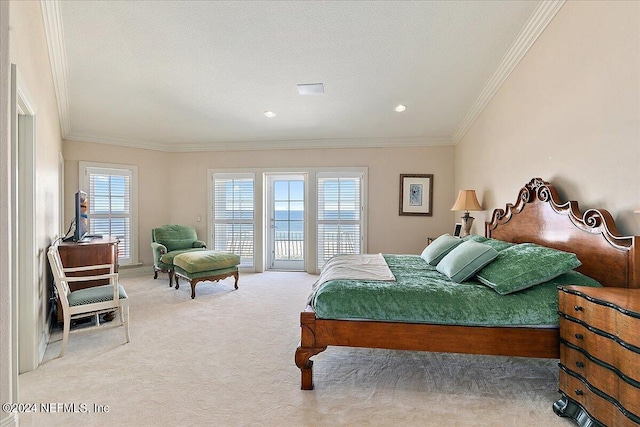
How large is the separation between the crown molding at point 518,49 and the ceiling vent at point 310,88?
76.4 inches

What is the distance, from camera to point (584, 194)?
213 cm

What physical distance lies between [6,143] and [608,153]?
10.9 feet

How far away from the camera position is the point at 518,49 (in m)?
2.80

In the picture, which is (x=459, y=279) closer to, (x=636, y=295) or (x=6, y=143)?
(x=636, y=295)

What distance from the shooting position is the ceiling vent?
Answer: 3.62m

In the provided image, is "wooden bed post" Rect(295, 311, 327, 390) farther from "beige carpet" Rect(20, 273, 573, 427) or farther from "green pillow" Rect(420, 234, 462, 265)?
"green pillow" Rect(420, 234, 462, 265)

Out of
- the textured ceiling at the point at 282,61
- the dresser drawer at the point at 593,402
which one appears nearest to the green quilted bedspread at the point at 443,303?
the dresser drawer at the point at 593,402

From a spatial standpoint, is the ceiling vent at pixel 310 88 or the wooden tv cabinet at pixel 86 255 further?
the ceiling vent at pixel 310 88

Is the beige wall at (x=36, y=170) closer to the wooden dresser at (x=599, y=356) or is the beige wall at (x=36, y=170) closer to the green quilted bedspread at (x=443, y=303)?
the green quilted bedspread at (x=443, y=303)

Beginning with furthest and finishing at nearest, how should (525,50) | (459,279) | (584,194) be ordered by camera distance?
(525,50) < (459,279) < (584,194)

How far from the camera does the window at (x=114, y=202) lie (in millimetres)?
5309

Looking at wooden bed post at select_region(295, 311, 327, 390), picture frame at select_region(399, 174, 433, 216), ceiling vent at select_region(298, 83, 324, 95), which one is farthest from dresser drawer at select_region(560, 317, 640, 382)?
picture frame at select_region(399, 174, 433, 216)

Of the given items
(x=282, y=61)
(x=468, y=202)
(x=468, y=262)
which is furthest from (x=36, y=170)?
(x=468, y=202)

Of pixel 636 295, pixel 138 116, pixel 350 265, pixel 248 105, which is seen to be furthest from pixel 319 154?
pixel 636 295
